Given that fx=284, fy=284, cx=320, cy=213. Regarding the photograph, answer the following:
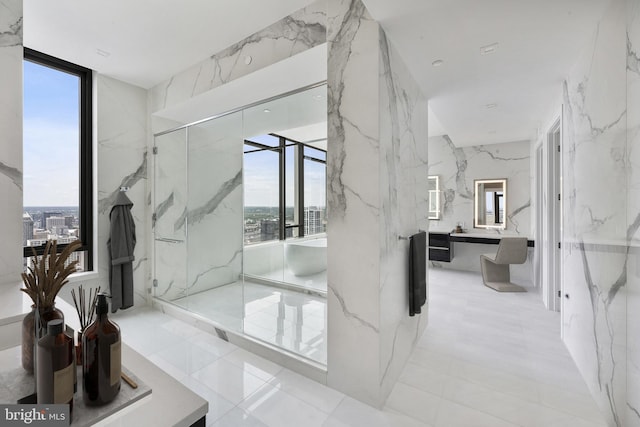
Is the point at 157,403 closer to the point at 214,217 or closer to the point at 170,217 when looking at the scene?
the point at 214,217

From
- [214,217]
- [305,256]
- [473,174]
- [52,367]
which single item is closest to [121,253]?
[214,217]

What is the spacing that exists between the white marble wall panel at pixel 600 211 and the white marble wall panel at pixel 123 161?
429 centimetres

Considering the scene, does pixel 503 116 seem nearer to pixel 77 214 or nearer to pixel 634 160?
pixel 634 160

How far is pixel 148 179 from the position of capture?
3.55 metres

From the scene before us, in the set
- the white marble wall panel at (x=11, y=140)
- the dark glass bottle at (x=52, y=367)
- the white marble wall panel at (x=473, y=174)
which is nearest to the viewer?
the dark glass bottle at (x=52, y=367)

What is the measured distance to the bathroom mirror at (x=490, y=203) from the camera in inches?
205

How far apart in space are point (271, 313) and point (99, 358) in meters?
2.44

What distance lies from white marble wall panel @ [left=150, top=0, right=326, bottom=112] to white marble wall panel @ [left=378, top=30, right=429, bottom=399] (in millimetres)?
560

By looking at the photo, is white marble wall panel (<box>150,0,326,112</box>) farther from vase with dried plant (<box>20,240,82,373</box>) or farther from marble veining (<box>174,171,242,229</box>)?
vase with dried plant (<box>20,240,82,373</box>)

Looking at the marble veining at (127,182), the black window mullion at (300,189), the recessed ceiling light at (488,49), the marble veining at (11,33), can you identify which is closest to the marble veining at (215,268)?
the black window mullion at (300,189)

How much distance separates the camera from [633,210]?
1448 millimetres

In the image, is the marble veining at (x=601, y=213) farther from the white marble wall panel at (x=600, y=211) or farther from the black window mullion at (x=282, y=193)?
the black window mullion at (x=282, y=193)

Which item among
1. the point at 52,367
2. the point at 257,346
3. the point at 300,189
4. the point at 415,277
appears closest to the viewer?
the point at 52,367

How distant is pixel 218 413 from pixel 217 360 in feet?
2.09
